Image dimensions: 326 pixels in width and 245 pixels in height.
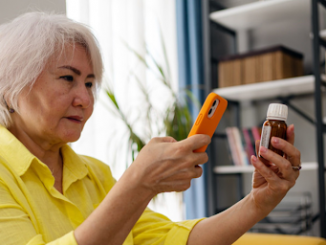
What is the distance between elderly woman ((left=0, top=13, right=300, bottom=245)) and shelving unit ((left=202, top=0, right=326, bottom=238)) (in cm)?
116

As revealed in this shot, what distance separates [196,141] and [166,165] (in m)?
0.07

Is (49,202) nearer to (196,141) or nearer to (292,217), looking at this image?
(196,141)

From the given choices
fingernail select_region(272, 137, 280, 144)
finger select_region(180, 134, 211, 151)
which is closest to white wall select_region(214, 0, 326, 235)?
fingernail select_region(272, 137, 280, 144)

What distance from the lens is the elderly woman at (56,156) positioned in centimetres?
87

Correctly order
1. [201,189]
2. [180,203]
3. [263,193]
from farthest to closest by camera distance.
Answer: [201,189] < [180,203] < [263,193]

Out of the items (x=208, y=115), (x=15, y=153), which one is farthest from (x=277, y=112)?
(x=15, y=153)

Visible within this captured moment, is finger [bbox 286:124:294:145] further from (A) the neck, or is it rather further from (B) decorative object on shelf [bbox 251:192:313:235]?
(B) decorative object on shelf [bbox 251:192:313:235]

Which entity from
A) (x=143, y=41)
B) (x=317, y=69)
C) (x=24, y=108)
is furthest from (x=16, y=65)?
(x=317, y=69)

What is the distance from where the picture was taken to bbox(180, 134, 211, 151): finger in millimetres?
706

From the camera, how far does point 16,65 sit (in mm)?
1007

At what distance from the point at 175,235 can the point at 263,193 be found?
0.93 ft

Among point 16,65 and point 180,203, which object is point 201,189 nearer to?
point 180,203

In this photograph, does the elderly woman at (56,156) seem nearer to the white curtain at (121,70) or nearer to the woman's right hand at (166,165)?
the woman's right hand at (166,165)

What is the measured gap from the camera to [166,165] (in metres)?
0.70
